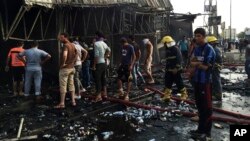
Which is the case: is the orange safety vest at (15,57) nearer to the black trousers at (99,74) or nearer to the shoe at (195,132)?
the black trousers at (99,74)

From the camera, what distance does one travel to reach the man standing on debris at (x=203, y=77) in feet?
23.0

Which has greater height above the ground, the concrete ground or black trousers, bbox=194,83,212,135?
black trousers, bbox=194,83,212,135

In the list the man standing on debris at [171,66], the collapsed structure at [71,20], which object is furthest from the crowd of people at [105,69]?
the collapsed structure at [71,20]

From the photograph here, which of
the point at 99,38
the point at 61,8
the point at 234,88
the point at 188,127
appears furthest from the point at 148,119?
the point at 61,8

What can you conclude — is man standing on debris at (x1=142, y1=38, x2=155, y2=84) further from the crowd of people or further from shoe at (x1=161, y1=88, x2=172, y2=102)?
shoe at (x1=161, y1=88, x2=172, y2=102)

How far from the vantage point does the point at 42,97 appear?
1113 centimetres

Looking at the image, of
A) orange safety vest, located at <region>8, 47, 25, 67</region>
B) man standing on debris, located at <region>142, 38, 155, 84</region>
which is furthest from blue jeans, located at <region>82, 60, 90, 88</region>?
orange safety vest, located at <region>8, 47, 25, 67</region>

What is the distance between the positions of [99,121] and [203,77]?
9.19 ft

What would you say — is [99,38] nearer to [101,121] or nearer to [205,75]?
[101,121]

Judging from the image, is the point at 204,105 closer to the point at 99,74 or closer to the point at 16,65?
the point at 99,74

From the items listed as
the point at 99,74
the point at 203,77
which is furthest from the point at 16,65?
the point at 203,77

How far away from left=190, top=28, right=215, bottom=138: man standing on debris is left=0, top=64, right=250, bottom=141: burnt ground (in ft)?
1.31

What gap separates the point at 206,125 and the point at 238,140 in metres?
1.66

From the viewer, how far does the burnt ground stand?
7402 mm
